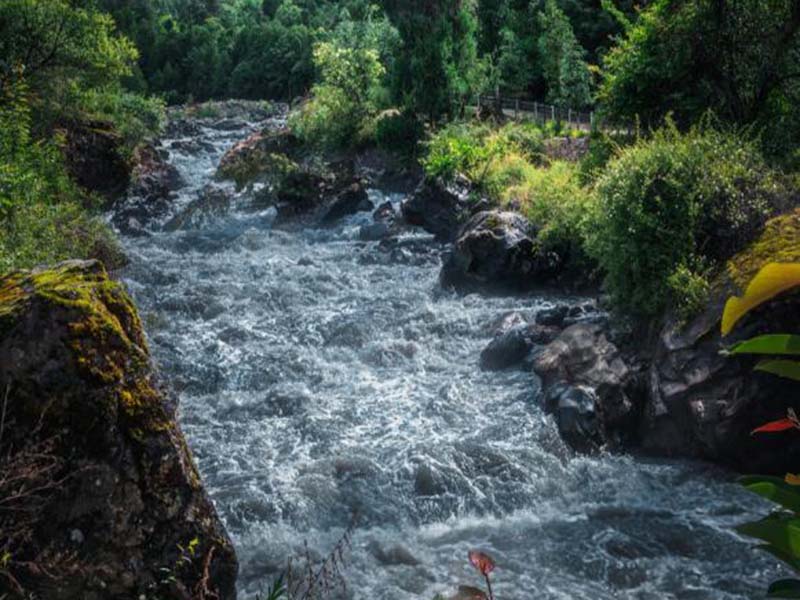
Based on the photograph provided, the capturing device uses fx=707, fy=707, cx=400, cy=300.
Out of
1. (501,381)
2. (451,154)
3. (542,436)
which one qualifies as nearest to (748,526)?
(542,436)

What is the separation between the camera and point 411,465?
8078 mm

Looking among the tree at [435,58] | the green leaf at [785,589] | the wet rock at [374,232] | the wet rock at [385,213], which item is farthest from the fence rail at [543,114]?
the green leaf at [785,589]

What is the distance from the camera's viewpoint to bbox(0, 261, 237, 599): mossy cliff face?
4266 millimetres

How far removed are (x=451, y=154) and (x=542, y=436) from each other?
37.1 ft

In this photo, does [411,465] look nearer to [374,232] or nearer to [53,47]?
[374,232]

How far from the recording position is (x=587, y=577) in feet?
20.8

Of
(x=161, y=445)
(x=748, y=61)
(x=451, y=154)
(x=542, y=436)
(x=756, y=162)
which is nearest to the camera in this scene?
(x=161, y=445)

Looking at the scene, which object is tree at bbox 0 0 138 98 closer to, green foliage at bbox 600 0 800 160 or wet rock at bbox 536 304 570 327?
wet rock at bbox 536 304 570 327

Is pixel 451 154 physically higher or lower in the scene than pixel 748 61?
lower

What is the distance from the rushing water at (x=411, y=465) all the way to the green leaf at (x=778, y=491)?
5.21 m

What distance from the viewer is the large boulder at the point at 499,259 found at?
13.7 m

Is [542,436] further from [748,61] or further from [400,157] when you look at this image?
[400,157]

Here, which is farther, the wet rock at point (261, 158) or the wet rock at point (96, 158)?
the wet rock at point (261, 158)

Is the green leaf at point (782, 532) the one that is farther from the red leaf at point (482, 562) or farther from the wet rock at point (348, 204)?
the wet rock at point (348, 204)
